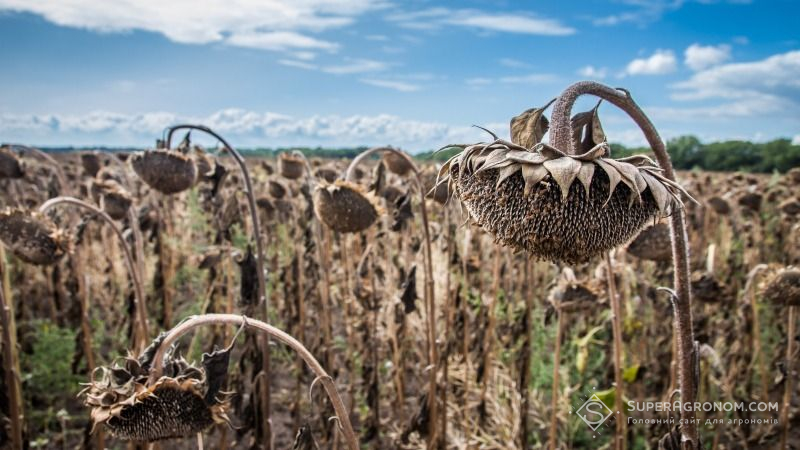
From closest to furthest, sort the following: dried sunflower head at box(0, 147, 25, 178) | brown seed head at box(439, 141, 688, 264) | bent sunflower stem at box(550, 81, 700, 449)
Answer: brown seed head at box(439, 141, 688, 264) → bent sunflower stem at box(550, 81, 700, 449) → dried sunflower head at box(0, 147, 25, 178)

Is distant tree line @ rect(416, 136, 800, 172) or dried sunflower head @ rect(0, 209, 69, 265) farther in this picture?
distant tree line @ rect(416, 136, 800, 172)

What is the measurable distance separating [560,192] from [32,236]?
2617 millimetres

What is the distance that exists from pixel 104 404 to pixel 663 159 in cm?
168

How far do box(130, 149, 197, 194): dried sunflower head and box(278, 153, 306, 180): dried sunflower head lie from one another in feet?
7.76

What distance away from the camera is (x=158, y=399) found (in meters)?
1.63

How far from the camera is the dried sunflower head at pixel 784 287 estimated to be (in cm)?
284

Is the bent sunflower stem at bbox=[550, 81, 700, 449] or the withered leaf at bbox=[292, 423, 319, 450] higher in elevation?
the bent sunflower stem at bbox=[550, 81, 700, 449]

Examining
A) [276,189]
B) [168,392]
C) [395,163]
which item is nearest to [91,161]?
[276,189]

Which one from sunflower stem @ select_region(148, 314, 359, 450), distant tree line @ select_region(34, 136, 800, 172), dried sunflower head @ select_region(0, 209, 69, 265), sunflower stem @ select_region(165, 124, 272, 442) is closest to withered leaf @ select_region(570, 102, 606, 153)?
sunflower stem @ select_region(148, 314, 359, 450)

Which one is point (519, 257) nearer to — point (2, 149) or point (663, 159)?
point (663, 159)

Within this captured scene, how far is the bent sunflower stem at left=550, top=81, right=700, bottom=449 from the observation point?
1.24 metres

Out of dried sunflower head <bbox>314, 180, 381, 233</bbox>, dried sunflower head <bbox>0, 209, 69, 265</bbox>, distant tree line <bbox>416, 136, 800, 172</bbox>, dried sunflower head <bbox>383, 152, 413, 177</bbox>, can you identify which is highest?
distant tree line <bbox>416, 136, 800, 172</bbox>

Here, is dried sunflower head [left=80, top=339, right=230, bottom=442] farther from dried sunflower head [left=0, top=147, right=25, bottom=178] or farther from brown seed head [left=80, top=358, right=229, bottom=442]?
dried sunflower head [left=0, top=147, right=25, bottom=178]

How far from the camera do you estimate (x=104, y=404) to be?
1627 millimetres
